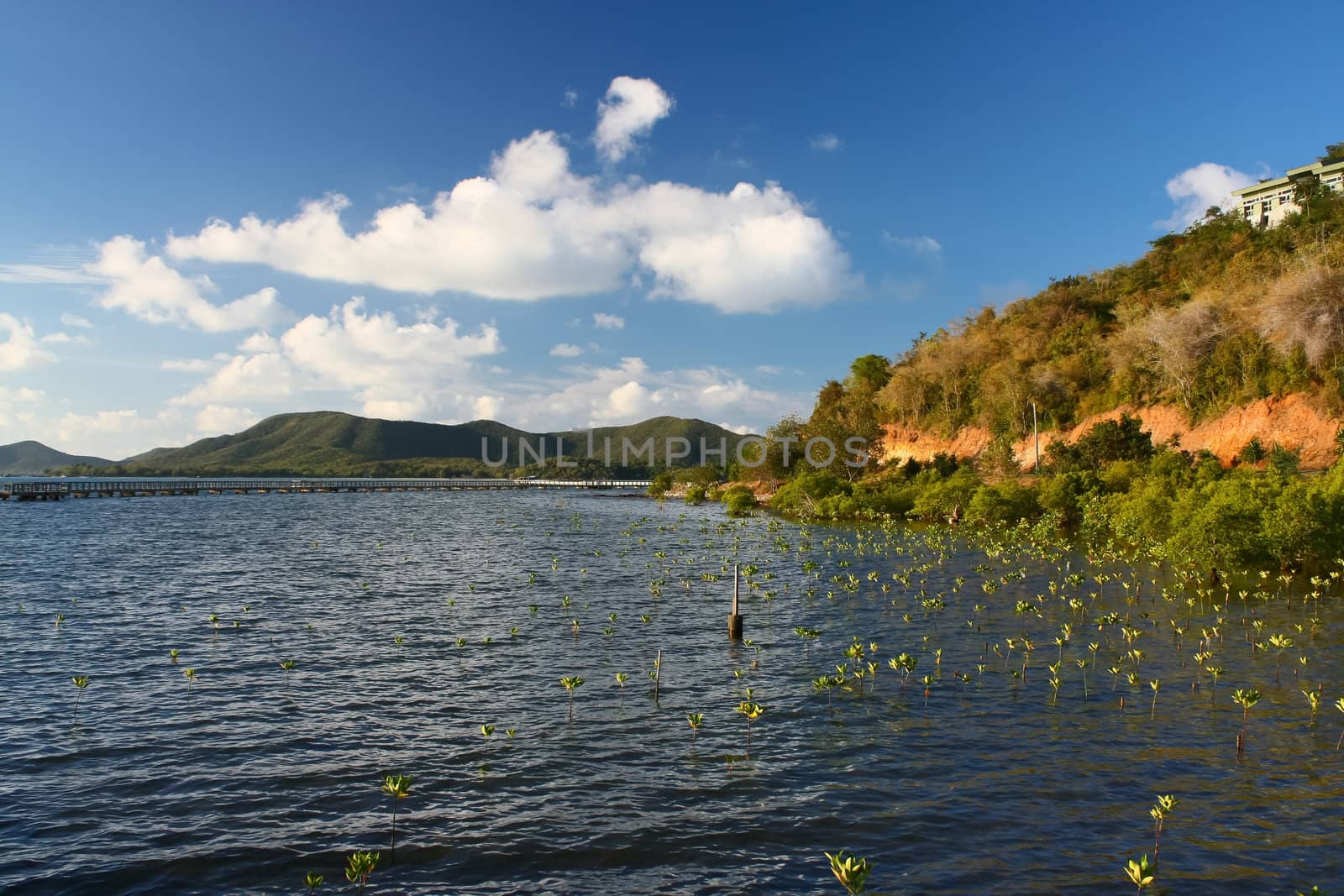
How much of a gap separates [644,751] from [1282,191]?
10297cm

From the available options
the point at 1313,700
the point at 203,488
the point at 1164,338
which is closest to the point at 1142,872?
the point at 1313,700

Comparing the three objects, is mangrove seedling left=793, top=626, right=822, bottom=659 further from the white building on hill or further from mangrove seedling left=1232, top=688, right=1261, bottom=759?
the white building on hill

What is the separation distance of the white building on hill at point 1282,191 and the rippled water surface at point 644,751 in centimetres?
7621

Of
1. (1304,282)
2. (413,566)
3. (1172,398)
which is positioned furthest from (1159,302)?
(413,566)

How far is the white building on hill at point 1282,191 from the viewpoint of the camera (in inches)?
3179

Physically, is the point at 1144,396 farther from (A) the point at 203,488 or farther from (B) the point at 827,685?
(A) the point at 203,488

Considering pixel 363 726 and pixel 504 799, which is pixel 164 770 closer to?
pixel 363 726

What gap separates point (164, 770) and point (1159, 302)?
258 feet

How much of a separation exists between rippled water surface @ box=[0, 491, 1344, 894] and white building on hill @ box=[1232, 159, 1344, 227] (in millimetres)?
76206

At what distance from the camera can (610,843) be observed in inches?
432

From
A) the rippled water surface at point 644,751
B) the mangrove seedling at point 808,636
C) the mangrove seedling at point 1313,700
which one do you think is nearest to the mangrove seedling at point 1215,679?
the rippled water surface at point 644,751

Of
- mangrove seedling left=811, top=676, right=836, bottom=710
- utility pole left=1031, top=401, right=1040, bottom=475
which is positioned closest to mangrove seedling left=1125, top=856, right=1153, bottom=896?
mangrove seedling left=811, top=676, right=836, bottom=710

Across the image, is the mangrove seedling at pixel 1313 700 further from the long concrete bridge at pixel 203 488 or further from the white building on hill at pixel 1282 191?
the long concrete bridge at pixel 203 488

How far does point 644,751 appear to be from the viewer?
1434cm
